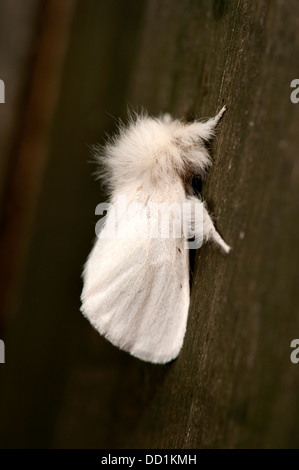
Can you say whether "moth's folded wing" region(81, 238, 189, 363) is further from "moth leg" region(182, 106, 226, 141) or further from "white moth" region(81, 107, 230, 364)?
"moth leg" region(182, 106, 226, 141)

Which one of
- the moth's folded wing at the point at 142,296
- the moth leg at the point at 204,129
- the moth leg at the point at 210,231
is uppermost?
the moth leg at the point at 204,129

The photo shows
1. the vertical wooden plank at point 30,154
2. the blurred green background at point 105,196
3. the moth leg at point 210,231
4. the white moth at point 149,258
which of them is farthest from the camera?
the vertical wooden plank at point 30,154

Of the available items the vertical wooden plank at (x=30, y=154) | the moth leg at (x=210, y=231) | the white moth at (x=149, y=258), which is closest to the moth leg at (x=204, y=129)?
the white moth at (x=149, y=258)

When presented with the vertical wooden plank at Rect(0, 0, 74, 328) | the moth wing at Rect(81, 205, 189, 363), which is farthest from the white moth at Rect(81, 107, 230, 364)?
the vertical wooden plank at Rect(0, 0, 74, 328)

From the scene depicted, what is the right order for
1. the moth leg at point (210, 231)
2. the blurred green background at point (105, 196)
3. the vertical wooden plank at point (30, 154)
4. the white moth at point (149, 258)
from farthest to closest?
the vertical wooden plank at point (30, 154) < the white moth at point (149, 258) < the moth leg at point (210, 231) < the blurred green background at point (105, 196)

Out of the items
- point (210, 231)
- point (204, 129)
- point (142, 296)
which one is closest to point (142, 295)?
point (142, 296)

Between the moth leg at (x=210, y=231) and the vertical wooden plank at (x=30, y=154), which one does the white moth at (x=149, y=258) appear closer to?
the moth leg at (x=210, y=231)

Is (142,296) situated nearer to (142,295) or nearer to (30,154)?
(142,295)

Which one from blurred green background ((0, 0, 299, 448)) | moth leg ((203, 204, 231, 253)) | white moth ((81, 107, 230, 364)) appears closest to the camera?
blurred green background ((0, 0, 299, 448))
